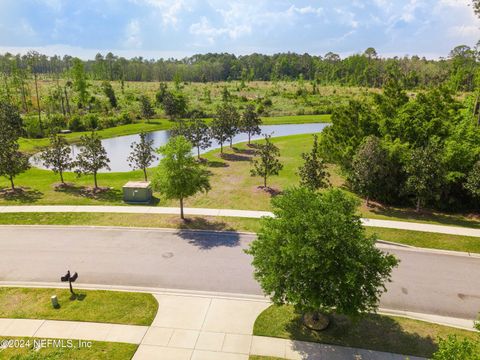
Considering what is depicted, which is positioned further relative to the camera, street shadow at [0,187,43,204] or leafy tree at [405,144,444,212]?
street shadow at [0,187,43,204]

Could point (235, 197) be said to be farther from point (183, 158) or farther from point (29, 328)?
point (29, 328)

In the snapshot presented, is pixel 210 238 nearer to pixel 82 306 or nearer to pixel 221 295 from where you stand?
pixel 221 295

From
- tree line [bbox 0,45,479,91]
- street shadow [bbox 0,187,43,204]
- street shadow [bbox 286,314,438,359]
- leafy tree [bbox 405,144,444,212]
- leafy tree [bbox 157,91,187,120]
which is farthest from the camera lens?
tree line [bbox 0,45,479,91]

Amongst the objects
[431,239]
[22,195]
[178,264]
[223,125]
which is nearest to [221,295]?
[178,264]

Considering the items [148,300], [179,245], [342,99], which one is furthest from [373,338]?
[342,99]

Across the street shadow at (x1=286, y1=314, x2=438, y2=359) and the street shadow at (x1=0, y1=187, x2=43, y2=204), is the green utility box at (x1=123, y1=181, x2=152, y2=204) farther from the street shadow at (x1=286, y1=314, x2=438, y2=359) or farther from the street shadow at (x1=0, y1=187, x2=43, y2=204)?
the street shadow at (x1=286, y1=314, x2=438, y2=359)

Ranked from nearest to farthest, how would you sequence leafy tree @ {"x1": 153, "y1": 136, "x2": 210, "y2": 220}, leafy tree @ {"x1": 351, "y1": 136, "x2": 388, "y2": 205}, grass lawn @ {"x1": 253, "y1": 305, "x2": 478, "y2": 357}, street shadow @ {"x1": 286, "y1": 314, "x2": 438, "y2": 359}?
street shadow @ {"x1": 286, "y1": 314, "x2": 438, "y2": 359} < grass lawn @ {"x1": 253, "y1": 305, "x2": 478, "y2": 357} < leafy tree @ {"x1": 153, "y1": 136, "x2": 210, "y2": 220} < leafy tree @ {"x1": 351, "y1": 136, "x2": 388, "y2": 205}

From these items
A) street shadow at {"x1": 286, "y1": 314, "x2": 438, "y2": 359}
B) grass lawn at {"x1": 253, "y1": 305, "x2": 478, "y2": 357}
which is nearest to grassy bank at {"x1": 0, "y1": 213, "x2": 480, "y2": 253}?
grass lawn at {"x1": 253, "y1": 305, "x2": 478, "y2": 357}

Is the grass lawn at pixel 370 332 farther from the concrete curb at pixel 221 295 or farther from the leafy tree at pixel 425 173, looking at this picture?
the leafy tree at pixel 425 173
